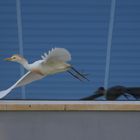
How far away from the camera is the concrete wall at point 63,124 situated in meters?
1.51

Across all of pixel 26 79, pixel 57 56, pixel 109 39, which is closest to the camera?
pixel 57 56

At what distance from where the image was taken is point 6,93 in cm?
155

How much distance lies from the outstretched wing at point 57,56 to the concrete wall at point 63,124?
0.61 feet

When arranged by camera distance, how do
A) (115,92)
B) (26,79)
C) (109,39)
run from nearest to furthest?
1. (26,79)
2. (115,92)
3. (109,39)

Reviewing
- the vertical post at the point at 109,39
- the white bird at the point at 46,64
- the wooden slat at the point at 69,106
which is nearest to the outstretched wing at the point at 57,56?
the white bird at the point at 46,64

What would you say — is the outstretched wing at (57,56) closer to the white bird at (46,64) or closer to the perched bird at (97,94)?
the white bird at (46,64)

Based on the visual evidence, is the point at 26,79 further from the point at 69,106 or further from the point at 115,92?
the point at 115,92

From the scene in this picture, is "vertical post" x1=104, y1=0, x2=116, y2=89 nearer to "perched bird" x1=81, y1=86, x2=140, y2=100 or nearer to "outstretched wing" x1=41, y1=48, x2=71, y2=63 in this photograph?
"perched bird" x1=81, y1=86, x2=140, y2=100

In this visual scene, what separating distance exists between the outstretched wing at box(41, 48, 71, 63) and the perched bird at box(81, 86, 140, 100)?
267 millimetres

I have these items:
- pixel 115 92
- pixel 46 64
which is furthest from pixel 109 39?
pixel 46 64

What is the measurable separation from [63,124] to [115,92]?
276mm

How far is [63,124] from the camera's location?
4.99 ft

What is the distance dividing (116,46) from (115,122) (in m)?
0.45

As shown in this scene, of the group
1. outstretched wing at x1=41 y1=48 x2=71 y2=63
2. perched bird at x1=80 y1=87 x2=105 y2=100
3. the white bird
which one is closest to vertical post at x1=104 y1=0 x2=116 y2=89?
perched bird at x1=80 y1=87 x2=105 y2=100
